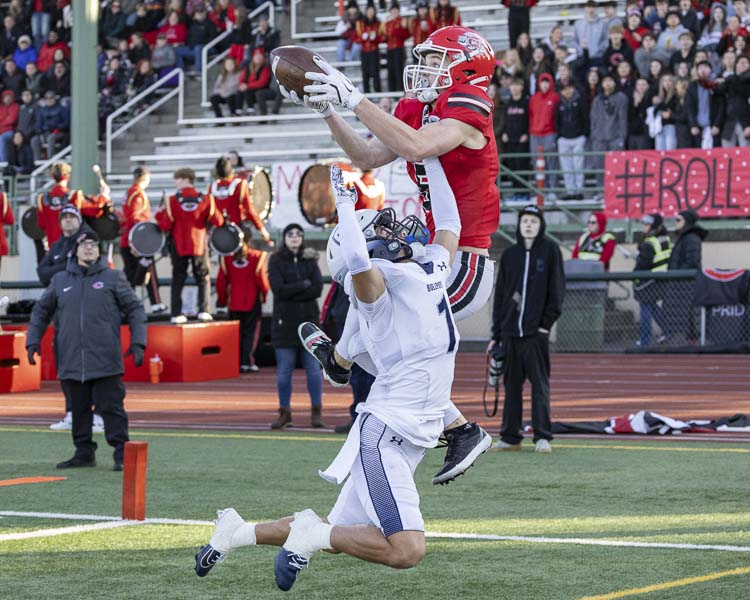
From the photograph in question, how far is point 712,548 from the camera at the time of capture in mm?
8375

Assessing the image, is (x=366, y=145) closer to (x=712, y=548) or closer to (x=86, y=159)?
(x=712, y=548)

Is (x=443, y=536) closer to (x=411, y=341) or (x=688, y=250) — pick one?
(x=411, y=341)

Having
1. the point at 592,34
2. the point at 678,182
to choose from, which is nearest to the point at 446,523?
the point at 678,182

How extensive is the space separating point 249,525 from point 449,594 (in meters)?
1.20

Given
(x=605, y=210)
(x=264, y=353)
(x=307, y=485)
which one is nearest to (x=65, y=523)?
(x=307, y=485)

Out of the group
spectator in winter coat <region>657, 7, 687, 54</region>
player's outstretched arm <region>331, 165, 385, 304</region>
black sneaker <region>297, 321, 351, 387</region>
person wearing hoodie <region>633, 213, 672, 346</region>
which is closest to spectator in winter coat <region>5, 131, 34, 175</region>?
spectator in winter coat <region>657, 7, 687, 54</region>

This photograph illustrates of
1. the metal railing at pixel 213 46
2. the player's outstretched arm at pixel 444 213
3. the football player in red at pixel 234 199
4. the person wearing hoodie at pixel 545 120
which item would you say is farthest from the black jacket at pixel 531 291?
the metal railing at pixel 213 46

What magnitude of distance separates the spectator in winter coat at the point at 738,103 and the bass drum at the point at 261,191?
6373 mm

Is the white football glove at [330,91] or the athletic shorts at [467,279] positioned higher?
the white football glove at [330,91]

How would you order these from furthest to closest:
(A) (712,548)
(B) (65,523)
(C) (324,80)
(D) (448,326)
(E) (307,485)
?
(E) (307,485) < (B) (65,523) < (A) (712,548) < (D) (448,326) < (C) (324,80)

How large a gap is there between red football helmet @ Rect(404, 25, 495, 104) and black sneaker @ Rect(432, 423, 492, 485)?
1413 mm

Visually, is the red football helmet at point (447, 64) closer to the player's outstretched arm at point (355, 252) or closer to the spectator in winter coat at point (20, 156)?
the player's outstretched arm at point (355, 252)

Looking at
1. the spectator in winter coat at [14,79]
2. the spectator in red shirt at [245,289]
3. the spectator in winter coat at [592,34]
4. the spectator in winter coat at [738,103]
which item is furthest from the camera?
the spectator in winter coat at [14,79]

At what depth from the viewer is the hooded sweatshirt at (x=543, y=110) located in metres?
22.8
